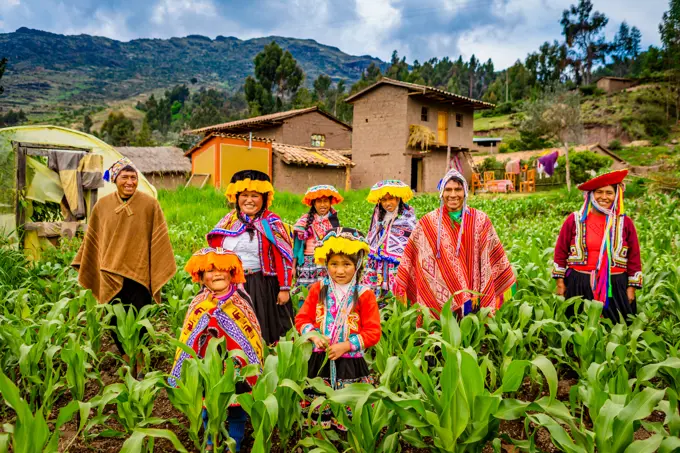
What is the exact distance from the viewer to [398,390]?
3.08 m

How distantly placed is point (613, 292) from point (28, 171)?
720 cm

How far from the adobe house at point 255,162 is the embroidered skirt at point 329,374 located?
15756 mm

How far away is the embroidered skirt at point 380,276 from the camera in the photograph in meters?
4.93

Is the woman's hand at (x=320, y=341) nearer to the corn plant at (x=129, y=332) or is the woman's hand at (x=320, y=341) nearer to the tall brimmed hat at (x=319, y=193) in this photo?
the corn plant at (x=129, y=332)

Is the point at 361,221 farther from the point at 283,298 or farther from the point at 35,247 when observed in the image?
the point at 283,298

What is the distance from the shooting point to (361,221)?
12.0 m

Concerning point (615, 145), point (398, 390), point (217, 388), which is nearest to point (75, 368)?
point (217, 388)

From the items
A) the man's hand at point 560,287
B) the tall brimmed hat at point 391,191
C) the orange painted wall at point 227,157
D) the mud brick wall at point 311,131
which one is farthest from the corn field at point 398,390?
the mud brick wall at point 311,131

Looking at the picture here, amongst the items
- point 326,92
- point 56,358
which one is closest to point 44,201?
point 56,358

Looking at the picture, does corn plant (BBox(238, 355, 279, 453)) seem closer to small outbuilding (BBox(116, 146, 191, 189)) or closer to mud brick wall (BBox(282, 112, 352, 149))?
mud brick wall (BBox(282, 112, 352, 149))

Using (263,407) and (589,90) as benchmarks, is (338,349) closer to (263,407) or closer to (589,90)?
(263,407)

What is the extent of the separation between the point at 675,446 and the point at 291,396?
1.65 metres

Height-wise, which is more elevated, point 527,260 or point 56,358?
point 527,260

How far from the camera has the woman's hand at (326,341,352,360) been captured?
8.32ft
